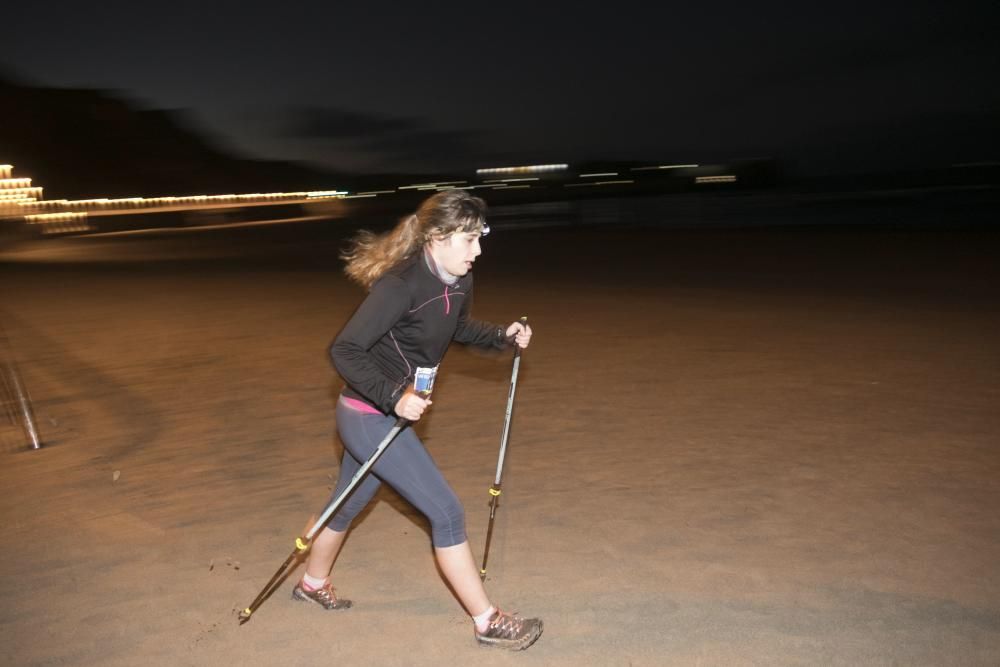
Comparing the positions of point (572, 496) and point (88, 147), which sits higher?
point (88, 147)

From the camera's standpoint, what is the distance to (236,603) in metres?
4.04

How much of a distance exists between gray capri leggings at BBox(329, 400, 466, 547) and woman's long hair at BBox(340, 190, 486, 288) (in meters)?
0.56

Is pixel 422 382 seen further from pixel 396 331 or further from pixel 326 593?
pixel 326 593

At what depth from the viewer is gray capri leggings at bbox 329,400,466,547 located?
3.40m

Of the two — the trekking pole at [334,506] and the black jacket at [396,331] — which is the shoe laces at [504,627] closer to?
the trekking pole at [334,506]

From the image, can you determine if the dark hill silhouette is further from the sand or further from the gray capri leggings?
the gray capri leggings

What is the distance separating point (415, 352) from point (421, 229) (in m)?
0.48

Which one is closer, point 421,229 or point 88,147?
point 421,229

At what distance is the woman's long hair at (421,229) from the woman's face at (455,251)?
0.02 metres

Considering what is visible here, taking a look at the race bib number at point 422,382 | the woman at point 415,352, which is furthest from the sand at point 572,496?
the race bib number at point 422,382

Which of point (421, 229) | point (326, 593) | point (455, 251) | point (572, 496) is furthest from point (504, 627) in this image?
point (572, 496)

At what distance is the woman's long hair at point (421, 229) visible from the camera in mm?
3279

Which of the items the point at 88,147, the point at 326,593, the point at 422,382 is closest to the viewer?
the point at 422,382

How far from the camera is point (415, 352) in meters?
3.40
